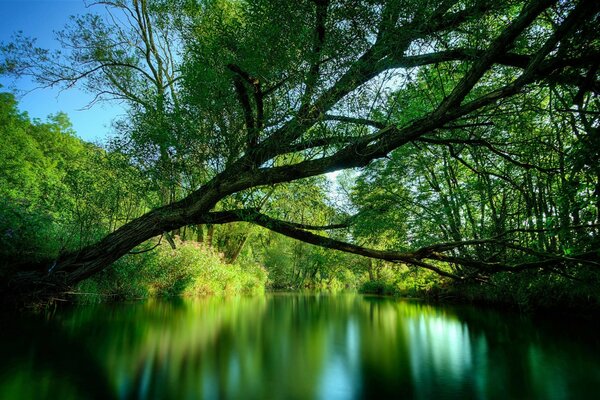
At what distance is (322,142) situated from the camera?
15.0 feet

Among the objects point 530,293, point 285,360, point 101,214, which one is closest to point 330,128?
point 285,360

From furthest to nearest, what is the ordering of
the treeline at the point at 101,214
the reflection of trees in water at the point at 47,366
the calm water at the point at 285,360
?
1. the treeline at the point at 101,214
2. the calm water at the point at 285,360
3. the reflection of trees in water at the point at 47,366

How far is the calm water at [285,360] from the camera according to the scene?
3.77m

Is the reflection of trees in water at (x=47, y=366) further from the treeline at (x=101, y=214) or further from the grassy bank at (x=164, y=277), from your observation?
the treeline at (x=101, y=214)

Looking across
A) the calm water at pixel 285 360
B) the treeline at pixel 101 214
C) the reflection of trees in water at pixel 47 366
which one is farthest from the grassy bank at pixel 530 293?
the treeline at pixel 101 214

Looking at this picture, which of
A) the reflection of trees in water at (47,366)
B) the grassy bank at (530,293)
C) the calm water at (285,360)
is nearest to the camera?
the reflection of trees in water at (47,366)

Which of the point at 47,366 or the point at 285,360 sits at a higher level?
the point at 47,366

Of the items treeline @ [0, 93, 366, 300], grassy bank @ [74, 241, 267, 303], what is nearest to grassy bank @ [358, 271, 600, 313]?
treeline @ [0, 93, 366, 300]

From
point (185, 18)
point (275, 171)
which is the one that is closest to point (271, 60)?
point (275, 171)

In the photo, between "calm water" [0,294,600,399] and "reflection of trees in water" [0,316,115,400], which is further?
"calm water" [0,294,600,399]

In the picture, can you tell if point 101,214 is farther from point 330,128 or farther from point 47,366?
point 330,128

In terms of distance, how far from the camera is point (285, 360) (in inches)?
209

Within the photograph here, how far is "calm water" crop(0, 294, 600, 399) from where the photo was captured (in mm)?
3772

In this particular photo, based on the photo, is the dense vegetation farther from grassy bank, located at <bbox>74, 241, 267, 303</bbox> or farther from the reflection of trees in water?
the reflection of trees in water
